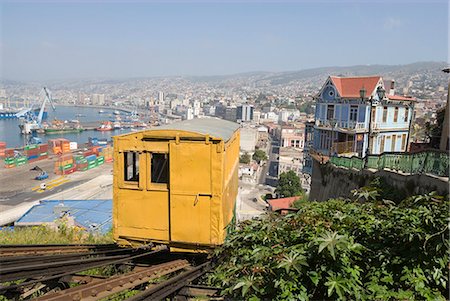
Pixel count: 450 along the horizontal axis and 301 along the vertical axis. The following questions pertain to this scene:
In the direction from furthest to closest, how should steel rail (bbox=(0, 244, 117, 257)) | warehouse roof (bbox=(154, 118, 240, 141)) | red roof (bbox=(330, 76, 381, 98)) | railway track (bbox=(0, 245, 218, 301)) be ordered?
red roof (bbox=(330, 76, 381, 98)) < warehouse roof (bbox=(154, 118, 240, 141)) < steel rail (bbox=(0, 244, 117, 257)) < railway track (bbox=(0, 245, 218, 301))

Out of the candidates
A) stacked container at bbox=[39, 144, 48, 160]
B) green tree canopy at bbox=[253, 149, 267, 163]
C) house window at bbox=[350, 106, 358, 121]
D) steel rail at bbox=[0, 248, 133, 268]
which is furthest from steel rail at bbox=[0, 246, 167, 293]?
green tree canopy at bbox=[253, 149, 267, 163]

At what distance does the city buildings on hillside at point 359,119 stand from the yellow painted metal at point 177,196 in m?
15.7

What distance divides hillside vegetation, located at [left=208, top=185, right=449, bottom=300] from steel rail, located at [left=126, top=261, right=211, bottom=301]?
870mm

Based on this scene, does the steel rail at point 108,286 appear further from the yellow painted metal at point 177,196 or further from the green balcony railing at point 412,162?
the green balcony railing at point 412,162

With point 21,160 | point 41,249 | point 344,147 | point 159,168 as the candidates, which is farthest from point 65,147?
point 159,168

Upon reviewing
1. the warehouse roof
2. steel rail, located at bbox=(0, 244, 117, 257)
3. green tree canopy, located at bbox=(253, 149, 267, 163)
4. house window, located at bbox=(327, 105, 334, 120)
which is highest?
the warehouse roof

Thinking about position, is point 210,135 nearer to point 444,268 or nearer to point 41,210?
point 444,268

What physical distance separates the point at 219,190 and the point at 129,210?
65.5 inches

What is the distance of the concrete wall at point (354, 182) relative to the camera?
6324mm

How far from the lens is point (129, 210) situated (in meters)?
5.95

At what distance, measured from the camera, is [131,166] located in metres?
6.37

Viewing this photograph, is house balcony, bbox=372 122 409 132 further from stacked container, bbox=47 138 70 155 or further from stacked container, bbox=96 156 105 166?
stacked container, bbox=47 138 70 155

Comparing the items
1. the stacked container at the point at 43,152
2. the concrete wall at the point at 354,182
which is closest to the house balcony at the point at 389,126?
the concrete wall at the point at 354,182

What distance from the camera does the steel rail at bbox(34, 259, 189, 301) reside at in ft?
11.7
